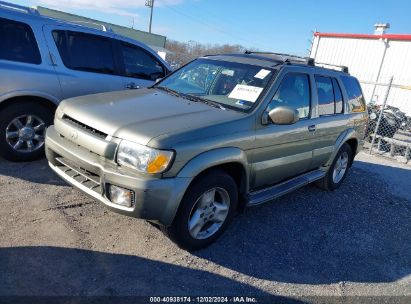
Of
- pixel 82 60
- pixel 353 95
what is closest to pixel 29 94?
pixel 82 60

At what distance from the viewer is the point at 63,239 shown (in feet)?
11.6

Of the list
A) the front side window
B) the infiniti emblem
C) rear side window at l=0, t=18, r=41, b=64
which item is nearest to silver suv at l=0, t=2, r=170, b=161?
rear side window at l=0, t=18, r=41, b=64

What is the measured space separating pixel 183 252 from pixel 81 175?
48.1 inches

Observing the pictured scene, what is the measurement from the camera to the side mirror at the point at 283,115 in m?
3.79

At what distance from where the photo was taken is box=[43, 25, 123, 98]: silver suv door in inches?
209

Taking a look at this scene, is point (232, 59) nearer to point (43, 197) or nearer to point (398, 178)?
point (43, 197)

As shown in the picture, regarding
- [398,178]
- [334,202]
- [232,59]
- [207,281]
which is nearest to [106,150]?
[207,281]

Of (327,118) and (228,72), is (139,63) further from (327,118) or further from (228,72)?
(327,118)

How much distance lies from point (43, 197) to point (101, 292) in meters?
1.84

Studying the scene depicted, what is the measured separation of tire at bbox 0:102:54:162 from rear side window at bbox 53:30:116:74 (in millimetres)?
821

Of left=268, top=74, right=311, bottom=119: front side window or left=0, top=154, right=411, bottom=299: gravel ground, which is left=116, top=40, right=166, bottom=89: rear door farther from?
left=268, top=74, right=311, bottom=119: front side window

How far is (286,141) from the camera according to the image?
4.29 metres

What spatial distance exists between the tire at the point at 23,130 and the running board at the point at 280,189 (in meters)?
3.13

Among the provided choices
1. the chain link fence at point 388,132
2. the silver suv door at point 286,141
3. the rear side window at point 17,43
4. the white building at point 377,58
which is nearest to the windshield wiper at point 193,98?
the silver suv door at point 286,141
